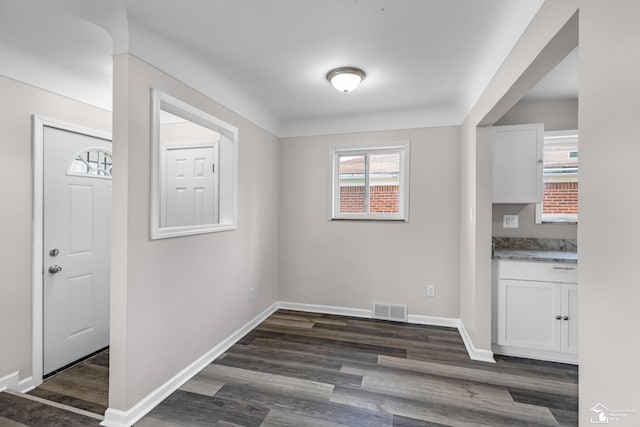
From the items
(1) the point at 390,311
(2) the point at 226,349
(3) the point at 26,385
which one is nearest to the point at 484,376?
(1) the point at 390,311

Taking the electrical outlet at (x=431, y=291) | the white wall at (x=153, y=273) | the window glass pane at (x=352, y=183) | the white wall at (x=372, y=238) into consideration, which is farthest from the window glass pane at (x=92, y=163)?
the electrical outlet at (x=431, y=291)

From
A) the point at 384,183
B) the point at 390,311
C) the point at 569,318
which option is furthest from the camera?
the point at 384,183

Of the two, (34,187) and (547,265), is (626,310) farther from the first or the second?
(34,187)

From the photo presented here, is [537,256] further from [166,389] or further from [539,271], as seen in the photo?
[166,389]

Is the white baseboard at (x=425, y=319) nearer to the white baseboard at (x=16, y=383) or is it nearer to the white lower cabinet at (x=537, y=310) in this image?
the white lower cabinet at (x=537, y=310)

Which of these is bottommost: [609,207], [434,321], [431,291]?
[434,321]

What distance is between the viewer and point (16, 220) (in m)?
2.17

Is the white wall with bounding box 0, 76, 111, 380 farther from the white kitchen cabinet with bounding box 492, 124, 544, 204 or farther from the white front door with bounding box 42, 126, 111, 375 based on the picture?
the white kitchen cabinet with bounding box 492, 124, 544, 204

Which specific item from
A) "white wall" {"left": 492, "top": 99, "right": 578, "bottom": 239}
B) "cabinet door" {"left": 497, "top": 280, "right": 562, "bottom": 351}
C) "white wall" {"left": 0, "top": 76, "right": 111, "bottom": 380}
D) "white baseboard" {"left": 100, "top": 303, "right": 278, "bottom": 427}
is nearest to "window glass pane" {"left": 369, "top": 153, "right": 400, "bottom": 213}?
"white wall" {"left": 492, "top": 99, "right": 578, "bottom": 239}

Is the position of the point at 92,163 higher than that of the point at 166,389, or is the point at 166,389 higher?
the point at 92,163

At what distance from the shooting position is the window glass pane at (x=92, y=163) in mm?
2603

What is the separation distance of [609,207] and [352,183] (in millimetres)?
2964

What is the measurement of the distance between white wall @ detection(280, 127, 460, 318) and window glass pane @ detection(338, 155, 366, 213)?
223mm

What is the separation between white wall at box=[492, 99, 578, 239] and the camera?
115 inches
